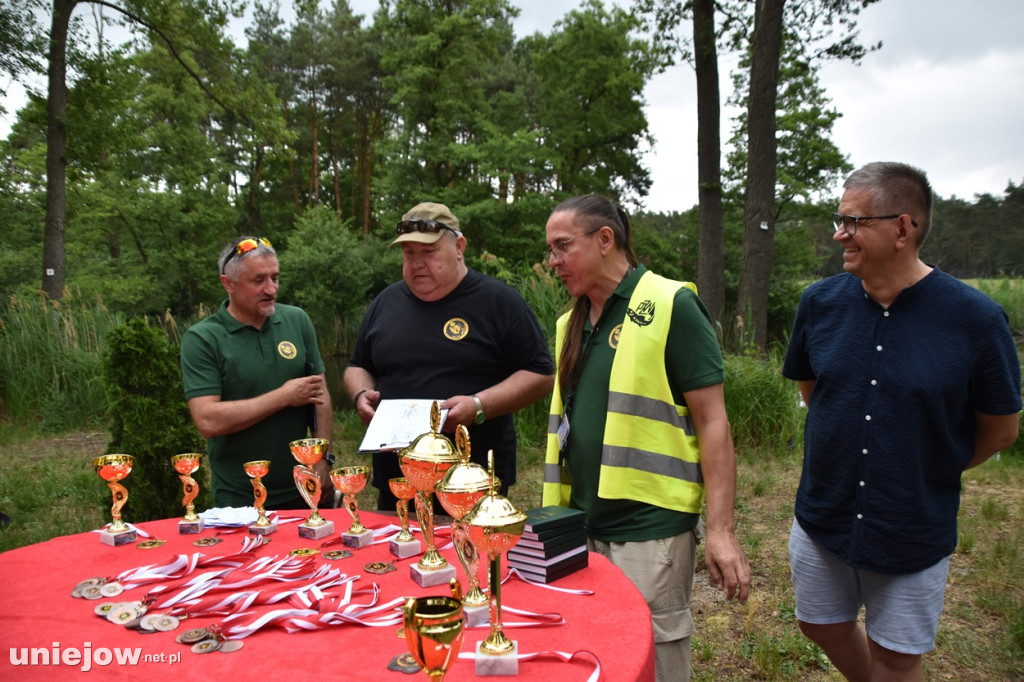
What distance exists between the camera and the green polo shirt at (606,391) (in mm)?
2332

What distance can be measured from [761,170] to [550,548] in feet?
32.3

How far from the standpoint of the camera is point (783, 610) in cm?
411

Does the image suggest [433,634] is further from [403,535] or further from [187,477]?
[187,477]

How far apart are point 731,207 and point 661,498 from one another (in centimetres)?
1985

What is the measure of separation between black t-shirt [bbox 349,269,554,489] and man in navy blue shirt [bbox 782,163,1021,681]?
136cm

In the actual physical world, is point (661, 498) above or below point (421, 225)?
below

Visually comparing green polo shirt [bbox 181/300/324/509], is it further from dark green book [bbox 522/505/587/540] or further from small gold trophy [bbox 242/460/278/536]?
dark green book [bbox 522/505/587/540]

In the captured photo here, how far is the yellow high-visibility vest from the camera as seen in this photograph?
2.33 m

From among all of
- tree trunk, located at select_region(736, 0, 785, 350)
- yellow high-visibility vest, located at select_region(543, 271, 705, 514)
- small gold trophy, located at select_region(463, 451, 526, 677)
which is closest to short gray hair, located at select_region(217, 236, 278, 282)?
yellow high-visibility vest, located at select_region(543, 271, 705, 514)

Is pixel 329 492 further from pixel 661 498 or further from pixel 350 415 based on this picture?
pixel 350 415

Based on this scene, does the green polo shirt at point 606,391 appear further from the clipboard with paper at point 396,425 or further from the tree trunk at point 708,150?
the tree trunk at point 708,150

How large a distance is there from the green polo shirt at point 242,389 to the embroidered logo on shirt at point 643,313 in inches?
70.2

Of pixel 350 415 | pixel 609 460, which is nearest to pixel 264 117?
pixel 350 415

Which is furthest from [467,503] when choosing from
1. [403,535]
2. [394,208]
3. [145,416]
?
[394,208]
